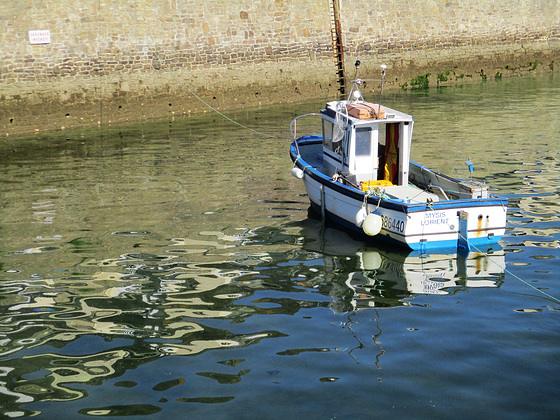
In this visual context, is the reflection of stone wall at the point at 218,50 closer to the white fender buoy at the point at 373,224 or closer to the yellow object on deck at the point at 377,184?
the yellow object on deck at the point at 377,184

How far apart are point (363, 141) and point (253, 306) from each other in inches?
161

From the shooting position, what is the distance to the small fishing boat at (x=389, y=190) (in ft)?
30.3

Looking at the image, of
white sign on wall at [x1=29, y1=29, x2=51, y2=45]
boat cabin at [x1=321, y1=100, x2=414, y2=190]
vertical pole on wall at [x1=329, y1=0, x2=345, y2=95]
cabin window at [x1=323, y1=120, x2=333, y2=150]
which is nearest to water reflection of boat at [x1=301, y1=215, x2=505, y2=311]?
boat cabin at [x1=321, y1=100, x2=414, y2=190]

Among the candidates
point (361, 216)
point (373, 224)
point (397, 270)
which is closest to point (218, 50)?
point (361, 216)

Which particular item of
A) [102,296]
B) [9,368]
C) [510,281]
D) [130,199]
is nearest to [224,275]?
[102,296]

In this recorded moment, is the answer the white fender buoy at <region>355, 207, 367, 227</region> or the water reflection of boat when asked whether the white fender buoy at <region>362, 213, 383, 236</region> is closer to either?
the white fender buoy at <region>355, 207, 367, 227</region>

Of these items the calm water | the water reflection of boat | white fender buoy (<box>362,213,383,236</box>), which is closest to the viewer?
the calm water

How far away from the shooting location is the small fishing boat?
9.23 m

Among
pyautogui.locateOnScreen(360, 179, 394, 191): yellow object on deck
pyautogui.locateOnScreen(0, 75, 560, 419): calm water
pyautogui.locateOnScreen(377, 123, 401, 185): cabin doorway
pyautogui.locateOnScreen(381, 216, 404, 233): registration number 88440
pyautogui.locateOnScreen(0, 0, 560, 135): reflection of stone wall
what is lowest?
pyautogui.locateOnScreen(0, 75, 560, 419): calm water

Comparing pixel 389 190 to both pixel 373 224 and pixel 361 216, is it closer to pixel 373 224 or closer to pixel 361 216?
pixel 361 216

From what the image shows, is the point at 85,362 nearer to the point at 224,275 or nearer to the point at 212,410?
the point at 212,410

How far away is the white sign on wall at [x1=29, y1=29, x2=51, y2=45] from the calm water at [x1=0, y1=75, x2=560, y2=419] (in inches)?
253

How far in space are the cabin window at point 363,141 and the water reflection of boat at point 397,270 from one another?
1541 mm

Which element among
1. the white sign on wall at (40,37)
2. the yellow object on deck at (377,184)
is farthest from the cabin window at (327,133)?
the white sign on wall at (40,37)
